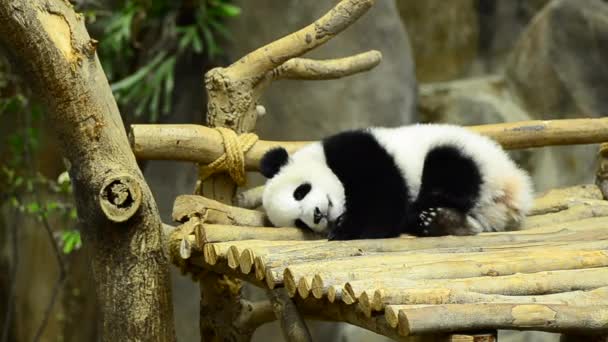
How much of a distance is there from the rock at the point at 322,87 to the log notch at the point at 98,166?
231 centimetres

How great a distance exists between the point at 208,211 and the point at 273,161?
308mm

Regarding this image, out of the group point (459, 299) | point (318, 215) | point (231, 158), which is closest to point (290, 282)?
point (459, 299)

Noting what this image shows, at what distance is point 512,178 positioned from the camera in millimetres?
2871

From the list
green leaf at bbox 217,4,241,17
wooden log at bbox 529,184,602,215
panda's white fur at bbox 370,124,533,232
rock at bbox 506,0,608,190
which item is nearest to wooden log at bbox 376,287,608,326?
panda's white fur at bbox 370,124,533,232

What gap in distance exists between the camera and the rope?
2.94 m

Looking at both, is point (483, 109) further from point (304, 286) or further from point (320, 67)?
point (304, 286)

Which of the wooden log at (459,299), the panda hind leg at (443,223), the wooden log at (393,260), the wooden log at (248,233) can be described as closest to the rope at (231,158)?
the wooden log at (248,233)

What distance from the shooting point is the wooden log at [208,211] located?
274 centimetres

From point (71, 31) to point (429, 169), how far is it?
1.17 meters

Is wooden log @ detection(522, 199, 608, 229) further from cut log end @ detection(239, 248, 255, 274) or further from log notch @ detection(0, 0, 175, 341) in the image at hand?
log notch @ detection(0, 0, 175, 341)

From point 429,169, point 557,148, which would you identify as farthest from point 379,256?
point 557,148

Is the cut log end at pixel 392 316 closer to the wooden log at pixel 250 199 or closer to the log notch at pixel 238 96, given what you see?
the log notch at pixel 238 96

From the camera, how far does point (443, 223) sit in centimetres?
271

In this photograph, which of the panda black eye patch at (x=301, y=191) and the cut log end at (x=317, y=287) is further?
the panda black eye patch at (x=301, y=191)
